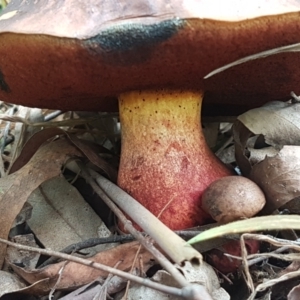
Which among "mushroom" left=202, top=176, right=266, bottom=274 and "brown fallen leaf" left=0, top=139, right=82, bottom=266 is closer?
"mushroom" left=202, top=176, right=266, bottom=274

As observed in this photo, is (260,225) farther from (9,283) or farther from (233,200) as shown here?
(9,283)

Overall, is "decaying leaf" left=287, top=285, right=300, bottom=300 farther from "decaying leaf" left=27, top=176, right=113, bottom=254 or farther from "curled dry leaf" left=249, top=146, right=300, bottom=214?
"decaying leaf" left=27, top=176, right=113, bottom=254

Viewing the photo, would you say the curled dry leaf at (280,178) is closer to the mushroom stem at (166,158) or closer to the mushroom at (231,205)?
the mushroom at (231,205)

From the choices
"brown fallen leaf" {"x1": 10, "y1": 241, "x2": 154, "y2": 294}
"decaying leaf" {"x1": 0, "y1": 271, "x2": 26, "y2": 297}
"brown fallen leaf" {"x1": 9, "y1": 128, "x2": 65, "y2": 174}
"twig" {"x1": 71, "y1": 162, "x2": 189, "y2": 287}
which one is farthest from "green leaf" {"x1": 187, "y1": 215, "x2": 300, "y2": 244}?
"brown fallen leaf" {"x1": 9, "y1": 128, "x2": 65, "y2": 174}

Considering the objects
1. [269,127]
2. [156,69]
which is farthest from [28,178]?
[269,127]

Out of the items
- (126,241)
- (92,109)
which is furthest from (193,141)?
(92,109)

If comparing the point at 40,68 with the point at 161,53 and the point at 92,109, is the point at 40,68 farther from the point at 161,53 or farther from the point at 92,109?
the point at 92,109
